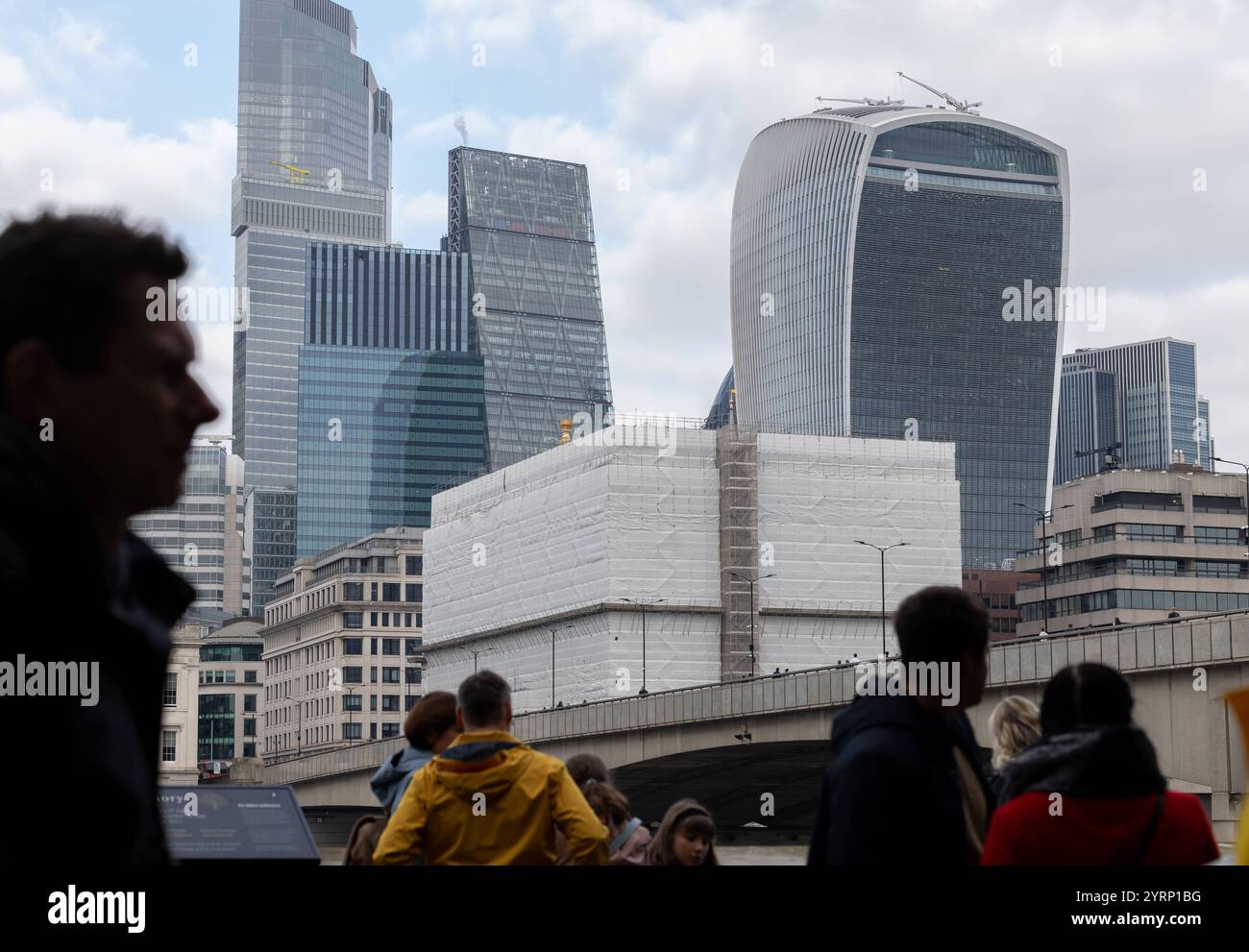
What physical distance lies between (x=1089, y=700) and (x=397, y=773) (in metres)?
4.60

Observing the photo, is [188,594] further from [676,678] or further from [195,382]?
[676,678]

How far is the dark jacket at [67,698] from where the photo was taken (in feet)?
7.85

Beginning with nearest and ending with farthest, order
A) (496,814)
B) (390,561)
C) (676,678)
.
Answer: (496,814), (676,678), (390,561)

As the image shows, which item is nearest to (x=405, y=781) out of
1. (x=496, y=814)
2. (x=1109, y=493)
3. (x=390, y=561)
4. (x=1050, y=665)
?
(x=496, y=814)

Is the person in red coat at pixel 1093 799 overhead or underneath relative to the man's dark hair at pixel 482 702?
underneath

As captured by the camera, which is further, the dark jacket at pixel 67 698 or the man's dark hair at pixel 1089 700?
the man's dark hair at pixel 1089 700

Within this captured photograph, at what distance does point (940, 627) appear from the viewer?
17.2ft

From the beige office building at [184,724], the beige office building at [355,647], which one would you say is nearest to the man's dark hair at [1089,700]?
the beige office building at [355,647]

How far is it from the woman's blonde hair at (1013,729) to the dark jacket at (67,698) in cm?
602

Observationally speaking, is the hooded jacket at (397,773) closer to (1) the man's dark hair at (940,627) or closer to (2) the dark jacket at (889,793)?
(1) the man's dark hair at (940,627)

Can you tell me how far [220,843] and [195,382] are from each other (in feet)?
16.8

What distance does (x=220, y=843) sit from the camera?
744 centimetres

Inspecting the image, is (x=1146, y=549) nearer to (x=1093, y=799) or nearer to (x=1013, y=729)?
(x=1013, y=729)

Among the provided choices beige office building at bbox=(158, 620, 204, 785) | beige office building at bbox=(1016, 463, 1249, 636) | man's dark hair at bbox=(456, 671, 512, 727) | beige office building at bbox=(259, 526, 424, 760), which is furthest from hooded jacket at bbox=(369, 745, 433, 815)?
beige office building at bbox=(158, 620, 204, 785)
